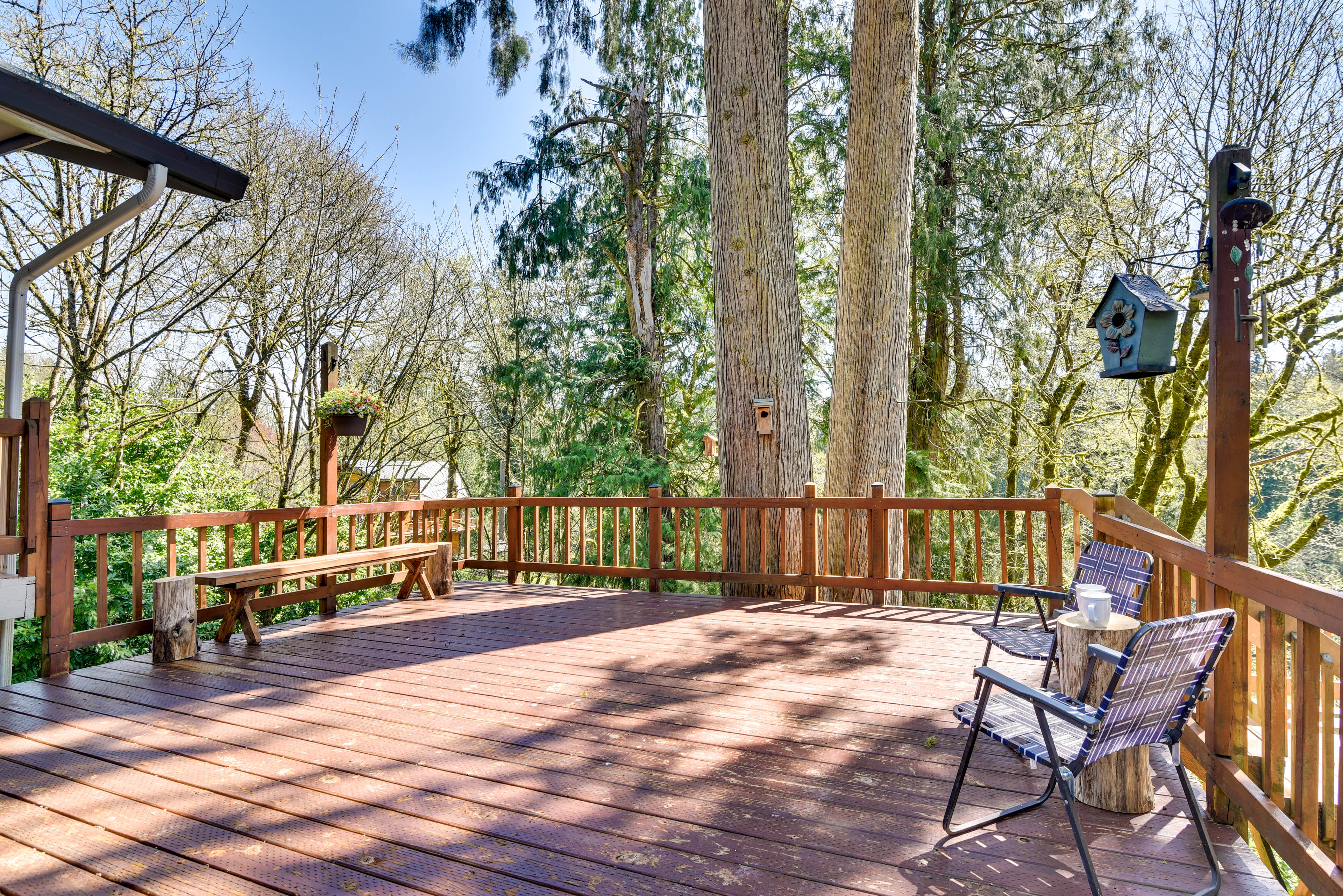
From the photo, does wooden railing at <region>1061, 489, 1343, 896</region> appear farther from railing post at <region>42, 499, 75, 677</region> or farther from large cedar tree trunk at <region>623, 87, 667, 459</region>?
large cedar tree trunk at <region>623, 87, 667, 459</region>

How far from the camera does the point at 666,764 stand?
246 cm

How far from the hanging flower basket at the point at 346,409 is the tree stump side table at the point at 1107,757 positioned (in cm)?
467

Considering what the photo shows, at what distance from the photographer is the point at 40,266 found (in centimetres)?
341

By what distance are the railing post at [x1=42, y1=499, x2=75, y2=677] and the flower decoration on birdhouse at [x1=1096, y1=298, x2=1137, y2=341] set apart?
196 inches

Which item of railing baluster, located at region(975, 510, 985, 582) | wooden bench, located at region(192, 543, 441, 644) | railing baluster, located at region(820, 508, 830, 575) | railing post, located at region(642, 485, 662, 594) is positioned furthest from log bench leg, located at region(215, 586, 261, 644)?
railing baluster, located at region(975, 510, 985, 582)

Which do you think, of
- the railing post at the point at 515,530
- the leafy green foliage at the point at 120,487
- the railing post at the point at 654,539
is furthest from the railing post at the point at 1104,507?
the leafy green foliage at the point at 120,487

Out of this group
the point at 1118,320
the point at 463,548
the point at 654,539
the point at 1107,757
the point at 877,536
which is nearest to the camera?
the point at 1107,757

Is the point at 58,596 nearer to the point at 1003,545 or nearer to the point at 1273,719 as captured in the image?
the point at 1273,719

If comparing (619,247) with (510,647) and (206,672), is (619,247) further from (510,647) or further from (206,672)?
(206,672)

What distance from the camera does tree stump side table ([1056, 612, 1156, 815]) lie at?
7.02 feet

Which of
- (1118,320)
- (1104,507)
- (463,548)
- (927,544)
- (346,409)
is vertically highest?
(1118,320)

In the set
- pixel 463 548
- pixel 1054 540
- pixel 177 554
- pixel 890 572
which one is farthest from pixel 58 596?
pixel 1054 540

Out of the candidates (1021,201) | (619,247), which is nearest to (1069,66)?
(1021,201)

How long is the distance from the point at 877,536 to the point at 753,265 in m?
2.67
